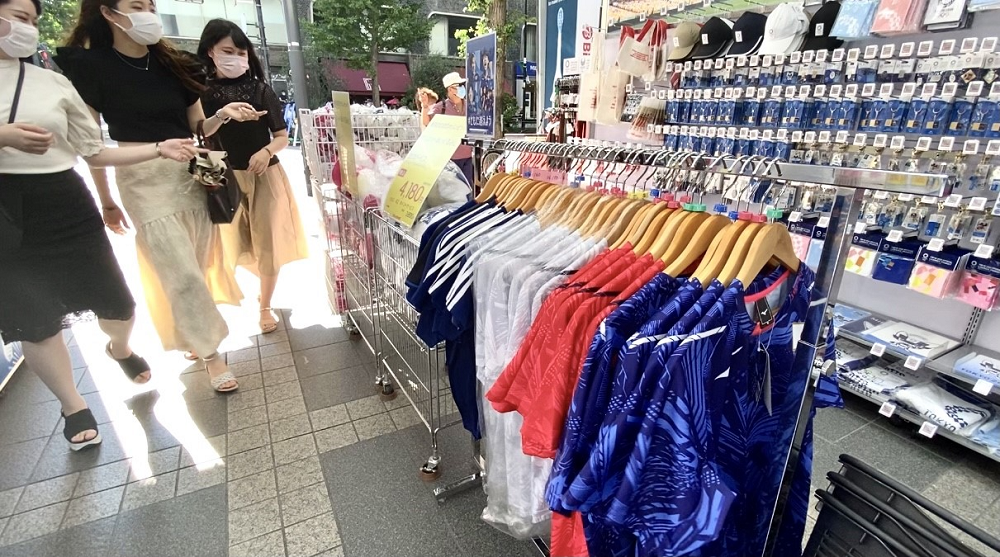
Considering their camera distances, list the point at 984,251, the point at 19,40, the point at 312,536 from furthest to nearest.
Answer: the point at 984,251 → the point at 312,536 → the point at 19,40

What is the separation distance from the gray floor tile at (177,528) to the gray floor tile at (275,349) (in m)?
1.21

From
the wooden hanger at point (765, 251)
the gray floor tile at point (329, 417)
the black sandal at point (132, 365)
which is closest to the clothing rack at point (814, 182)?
the wooden hanger at point (765, 251)

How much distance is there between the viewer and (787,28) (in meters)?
2.42

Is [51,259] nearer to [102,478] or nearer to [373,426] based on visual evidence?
[102,478]

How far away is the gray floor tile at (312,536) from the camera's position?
5.79ft

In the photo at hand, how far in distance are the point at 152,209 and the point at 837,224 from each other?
8.77ft

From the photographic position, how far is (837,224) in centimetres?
88

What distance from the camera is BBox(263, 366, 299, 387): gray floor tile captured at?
2842 millimetres

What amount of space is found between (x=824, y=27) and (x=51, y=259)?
11.8 ft

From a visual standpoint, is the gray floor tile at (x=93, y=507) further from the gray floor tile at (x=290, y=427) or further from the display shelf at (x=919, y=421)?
the display shelf at (x=919, y=421)

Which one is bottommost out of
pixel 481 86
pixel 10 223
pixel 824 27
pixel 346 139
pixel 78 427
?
pixel 78 427

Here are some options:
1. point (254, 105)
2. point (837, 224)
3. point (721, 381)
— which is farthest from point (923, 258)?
point (254, 105)

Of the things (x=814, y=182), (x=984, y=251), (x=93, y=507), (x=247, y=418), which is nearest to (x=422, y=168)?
(x=814, y=182)

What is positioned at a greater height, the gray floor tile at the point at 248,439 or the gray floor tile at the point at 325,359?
the gray floor tile at the point at 325,359
